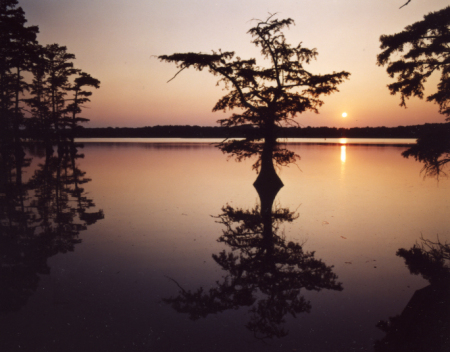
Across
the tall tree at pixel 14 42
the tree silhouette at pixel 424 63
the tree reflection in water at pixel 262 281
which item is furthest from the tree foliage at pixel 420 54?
the tall tree at pixel 14 42

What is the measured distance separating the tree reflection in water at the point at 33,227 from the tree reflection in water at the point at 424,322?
5.41 metres

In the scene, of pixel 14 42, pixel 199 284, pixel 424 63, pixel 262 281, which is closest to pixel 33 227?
pixel 199 284

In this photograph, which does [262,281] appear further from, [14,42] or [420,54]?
[14,42]

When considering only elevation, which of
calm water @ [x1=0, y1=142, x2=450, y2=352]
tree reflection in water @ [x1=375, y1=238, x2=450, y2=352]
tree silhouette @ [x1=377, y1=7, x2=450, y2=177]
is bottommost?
calm water @ [x1=0, y1=142, x2=450, y2=352]

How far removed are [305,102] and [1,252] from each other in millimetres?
14467

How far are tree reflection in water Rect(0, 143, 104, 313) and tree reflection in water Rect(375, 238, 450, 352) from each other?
5.41 m

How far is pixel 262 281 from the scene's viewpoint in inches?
237

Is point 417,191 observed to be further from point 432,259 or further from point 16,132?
point 16,132

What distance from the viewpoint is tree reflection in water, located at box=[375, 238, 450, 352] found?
3.98 meters

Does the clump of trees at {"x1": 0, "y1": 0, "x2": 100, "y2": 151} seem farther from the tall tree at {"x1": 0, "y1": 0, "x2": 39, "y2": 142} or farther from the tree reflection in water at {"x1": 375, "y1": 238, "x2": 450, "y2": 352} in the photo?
the tree reflection in water at {"x1": 375, "y1": 238, "x2": 450, "y2": 352}

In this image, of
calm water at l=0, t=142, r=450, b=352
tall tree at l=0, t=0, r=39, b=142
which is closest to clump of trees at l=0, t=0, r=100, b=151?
tall tree at l=0, t=0, r=39, b=142

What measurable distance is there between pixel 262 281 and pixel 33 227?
6.91 m

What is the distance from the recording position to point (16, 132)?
30062mm

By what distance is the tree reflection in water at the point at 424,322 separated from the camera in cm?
398
